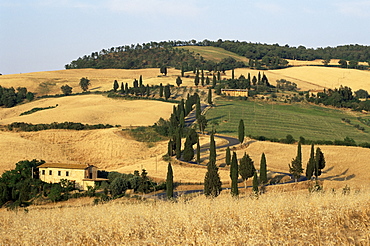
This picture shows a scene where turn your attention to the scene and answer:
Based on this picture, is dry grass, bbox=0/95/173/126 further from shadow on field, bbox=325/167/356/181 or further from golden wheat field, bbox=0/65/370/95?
shadow on field, bbox=325/167/356/181

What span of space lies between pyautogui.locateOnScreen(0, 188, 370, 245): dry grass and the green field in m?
71.5

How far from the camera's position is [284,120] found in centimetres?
10775

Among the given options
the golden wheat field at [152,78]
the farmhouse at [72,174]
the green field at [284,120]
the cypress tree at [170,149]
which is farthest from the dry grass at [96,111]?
the farmhouse at [72,174]

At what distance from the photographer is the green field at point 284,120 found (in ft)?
311

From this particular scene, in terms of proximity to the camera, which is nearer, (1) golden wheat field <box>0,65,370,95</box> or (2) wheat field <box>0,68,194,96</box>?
(2) wheat field <box>0,68,194,96</box>

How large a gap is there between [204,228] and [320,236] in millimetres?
3788

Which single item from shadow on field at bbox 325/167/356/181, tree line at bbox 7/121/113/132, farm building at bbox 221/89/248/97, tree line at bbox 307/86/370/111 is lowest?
shadow on field at bbox 325/167/356/181

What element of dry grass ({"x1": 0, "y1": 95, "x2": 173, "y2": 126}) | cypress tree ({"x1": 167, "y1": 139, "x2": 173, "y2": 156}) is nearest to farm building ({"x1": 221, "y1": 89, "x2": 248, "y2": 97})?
dry grass ({"x1": 0, "y1": 95, "x2": 173, "y2": 126})

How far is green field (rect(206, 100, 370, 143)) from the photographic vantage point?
94750 mm

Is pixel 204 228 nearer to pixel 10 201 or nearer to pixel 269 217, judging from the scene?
pixel 269 217

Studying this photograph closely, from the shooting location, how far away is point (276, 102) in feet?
429

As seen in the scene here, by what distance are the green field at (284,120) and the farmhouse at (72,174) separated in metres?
38.2

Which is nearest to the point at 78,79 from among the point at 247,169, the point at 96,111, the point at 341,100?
the point at 96,111

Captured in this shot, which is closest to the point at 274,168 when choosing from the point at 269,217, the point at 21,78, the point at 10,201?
the point at 10,201
